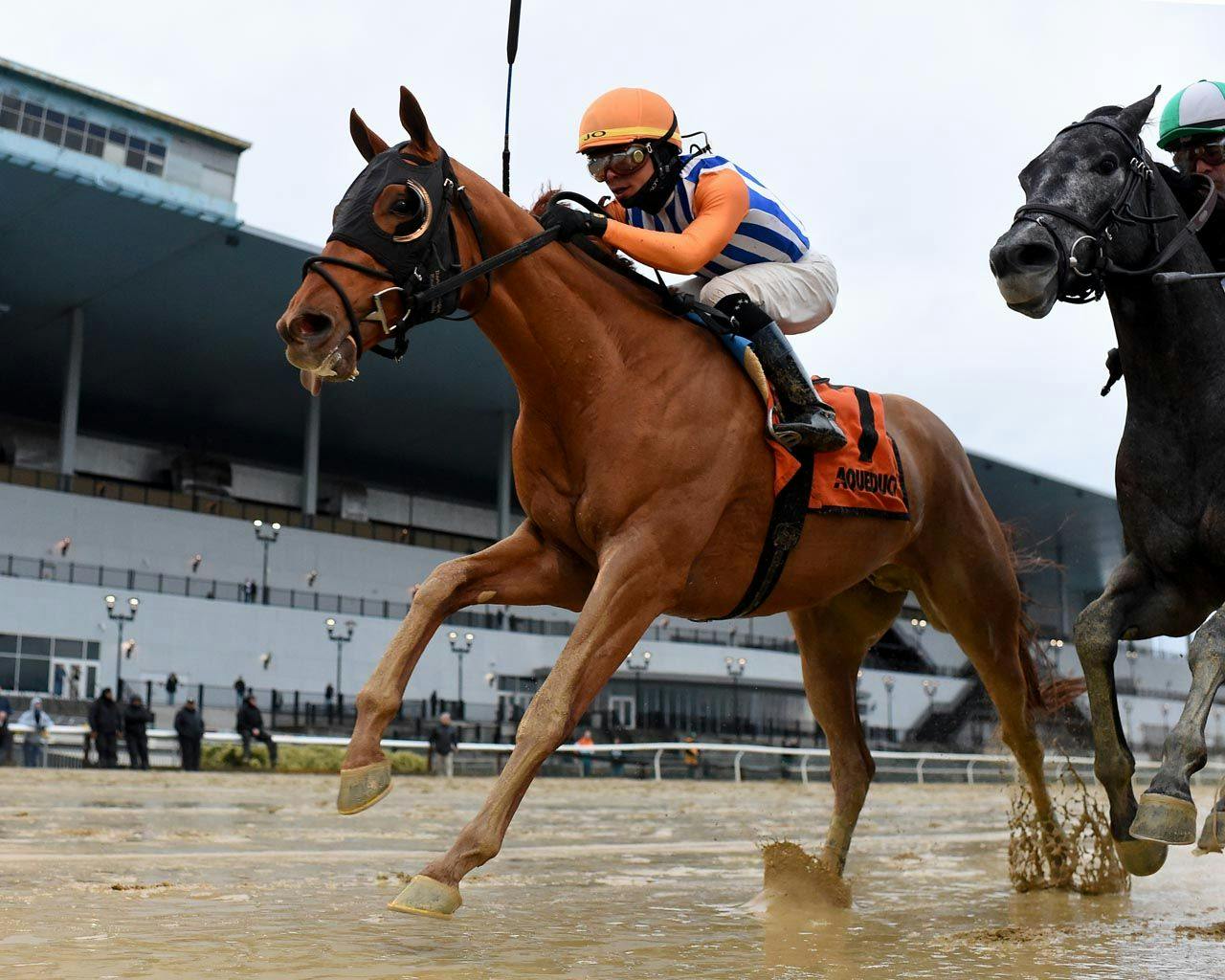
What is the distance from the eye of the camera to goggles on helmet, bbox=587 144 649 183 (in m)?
5.16

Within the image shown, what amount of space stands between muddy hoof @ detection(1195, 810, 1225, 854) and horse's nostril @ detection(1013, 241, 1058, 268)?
1.71 meters

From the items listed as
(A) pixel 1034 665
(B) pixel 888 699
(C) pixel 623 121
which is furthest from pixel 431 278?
(B) pixel 888 699

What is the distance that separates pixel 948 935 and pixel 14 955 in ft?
9.74

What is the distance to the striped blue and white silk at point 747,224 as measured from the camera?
17.3 ft

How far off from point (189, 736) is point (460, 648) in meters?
19.6

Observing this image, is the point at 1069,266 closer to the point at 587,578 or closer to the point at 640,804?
the point at 587,578

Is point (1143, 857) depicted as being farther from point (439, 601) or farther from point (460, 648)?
point (460, 648)

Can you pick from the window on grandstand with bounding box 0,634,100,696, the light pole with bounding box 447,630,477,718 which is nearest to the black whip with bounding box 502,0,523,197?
the window on grandstand with bounding box 0,634,100,696

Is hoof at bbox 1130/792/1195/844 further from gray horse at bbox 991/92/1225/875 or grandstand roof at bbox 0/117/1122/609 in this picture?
grandstand roof at bbox 0/117/1122/609

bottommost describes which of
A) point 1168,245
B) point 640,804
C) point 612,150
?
point 640,804

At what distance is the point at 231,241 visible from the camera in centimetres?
3350

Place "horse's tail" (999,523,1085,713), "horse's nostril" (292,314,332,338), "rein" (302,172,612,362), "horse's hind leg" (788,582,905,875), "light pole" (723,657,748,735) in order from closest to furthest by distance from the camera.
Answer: "horse's nostril" (292,314,332,338)
"rein" (302,172,612,362)
"horse's hind leg" (788,582,905,875)
"horse's tail" (999,523,1085,713)
"light pole" (723,657,748,735)

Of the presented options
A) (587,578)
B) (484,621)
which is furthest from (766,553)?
(484,621)

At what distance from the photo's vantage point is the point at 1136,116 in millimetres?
4707
